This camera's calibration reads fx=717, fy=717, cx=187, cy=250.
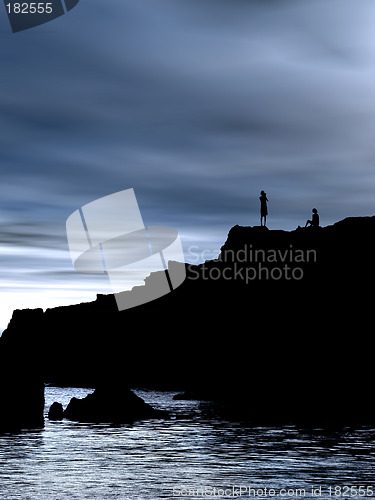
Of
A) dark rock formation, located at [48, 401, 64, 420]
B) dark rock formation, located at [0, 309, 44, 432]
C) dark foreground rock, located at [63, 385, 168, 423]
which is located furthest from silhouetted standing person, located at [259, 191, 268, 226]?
dark rock formation, located at [48, 401, 64, 420]

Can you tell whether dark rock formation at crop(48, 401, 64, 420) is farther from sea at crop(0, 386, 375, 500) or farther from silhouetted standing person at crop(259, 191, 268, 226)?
silhouetted standing person at crop(259, 191, 268, 226)

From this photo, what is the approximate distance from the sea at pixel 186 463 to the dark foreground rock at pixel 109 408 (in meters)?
8.86

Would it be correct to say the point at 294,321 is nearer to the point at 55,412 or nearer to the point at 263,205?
the point at 55,412

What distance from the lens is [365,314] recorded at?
122 m

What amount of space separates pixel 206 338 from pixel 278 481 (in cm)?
12883

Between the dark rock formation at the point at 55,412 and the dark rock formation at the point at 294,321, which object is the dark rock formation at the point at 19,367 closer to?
the dark rock formation at the point at 55,412

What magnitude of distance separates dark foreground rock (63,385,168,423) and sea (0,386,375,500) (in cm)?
886

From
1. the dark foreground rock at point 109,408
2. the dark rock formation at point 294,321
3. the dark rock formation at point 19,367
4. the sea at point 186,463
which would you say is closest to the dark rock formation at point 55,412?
the dark foreground rock at point 109,408

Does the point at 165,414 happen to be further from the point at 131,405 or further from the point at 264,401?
the point at 264,401

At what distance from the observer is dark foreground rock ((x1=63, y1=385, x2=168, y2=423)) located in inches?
3297

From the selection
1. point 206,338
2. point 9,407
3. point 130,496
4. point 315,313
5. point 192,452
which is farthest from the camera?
point 206,338

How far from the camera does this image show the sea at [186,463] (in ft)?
125

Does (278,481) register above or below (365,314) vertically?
below

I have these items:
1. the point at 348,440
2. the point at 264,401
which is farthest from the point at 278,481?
the point at 264,401
